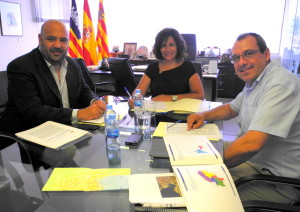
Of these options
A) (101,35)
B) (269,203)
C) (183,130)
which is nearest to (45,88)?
(183,130)

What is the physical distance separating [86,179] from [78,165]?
0.42 ft

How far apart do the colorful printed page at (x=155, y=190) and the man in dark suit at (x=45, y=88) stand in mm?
764

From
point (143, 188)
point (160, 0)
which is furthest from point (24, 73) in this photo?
point (160, 0)

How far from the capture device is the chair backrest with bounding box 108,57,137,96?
291cm

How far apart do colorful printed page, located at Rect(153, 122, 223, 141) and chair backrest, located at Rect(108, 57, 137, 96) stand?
1580mm

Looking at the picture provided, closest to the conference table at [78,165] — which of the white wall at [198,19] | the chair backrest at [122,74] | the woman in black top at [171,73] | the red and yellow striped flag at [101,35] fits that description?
the woman in black top at [171,73]

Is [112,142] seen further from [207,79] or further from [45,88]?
[207,79]

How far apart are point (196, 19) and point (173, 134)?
425 centimetres

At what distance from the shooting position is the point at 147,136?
127 centimetres

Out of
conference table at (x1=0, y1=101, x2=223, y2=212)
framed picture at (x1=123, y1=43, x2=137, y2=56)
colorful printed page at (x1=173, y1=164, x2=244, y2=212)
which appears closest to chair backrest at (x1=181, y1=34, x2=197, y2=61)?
framed picture at (x1=123, y1=43, x2=137, y2=56)

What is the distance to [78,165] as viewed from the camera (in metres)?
0.97

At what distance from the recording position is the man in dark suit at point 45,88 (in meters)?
1.53

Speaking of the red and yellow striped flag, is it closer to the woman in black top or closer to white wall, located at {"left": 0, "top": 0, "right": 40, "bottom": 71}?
white wall, located at {"left": 0, "top": 0, "right": 40, "bottom": 71}

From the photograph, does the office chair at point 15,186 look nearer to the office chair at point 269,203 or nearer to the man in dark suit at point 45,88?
the man in dark suit at point 45,88
